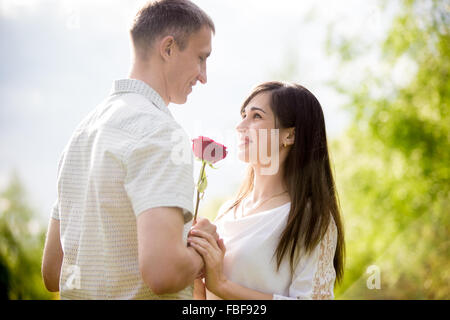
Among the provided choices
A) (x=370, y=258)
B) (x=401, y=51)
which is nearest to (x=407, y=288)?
(x=370, y=258)

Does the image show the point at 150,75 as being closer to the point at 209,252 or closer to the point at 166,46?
the point at 166,46

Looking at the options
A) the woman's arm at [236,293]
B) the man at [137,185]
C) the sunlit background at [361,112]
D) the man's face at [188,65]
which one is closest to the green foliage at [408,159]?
the sunlit background at [361,112]

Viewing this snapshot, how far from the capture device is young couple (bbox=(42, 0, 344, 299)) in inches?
46.5

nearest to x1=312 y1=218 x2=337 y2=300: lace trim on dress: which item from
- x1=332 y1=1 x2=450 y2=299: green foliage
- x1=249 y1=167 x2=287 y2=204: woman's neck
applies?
x1=249 y1=167 x2=287 y2=204: woman's neck

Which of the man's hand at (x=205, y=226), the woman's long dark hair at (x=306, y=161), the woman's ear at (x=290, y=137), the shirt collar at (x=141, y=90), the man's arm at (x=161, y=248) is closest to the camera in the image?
the man's arm at (x=161, y=248)

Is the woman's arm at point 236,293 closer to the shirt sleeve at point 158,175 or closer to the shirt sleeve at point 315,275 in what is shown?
the shirt sleeve at point 315,275

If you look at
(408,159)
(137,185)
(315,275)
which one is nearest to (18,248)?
(315,275)

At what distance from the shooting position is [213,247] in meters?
1.55

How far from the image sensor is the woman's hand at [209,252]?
1478 mm

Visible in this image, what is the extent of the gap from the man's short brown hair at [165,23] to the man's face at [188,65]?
27 mm

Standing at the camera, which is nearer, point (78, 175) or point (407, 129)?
point (78, 175)

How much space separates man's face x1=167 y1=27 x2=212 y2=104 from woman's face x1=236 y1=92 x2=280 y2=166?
0.53m

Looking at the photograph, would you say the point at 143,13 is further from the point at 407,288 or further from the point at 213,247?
the point at 407,288
